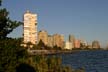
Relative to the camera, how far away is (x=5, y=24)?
95.5 feet

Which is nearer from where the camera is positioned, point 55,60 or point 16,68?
point 16,68

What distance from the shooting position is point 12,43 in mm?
28391

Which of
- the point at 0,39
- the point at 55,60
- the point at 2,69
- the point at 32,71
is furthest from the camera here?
the point at 55,60

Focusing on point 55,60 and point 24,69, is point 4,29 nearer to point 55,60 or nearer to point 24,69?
point 24,69

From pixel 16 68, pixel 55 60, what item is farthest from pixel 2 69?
pixel 55 60

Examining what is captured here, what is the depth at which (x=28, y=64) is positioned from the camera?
31016 millimetres

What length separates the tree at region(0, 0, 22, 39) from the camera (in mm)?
28709

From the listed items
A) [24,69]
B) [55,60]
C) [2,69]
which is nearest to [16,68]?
[24,69]

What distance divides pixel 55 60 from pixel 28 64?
3.10m

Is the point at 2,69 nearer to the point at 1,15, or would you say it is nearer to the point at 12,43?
the point at 12,43

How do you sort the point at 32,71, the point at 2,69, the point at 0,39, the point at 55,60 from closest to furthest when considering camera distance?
1. the point at 2,69
2. the point at 0,39
3. the point at 32,71
4. the point at 55,60

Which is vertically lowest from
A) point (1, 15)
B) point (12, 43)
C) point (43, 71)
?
point (43, 71)

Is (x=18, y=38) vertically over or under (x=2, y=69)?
over

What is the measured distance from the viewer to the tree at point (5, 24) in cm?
2871
